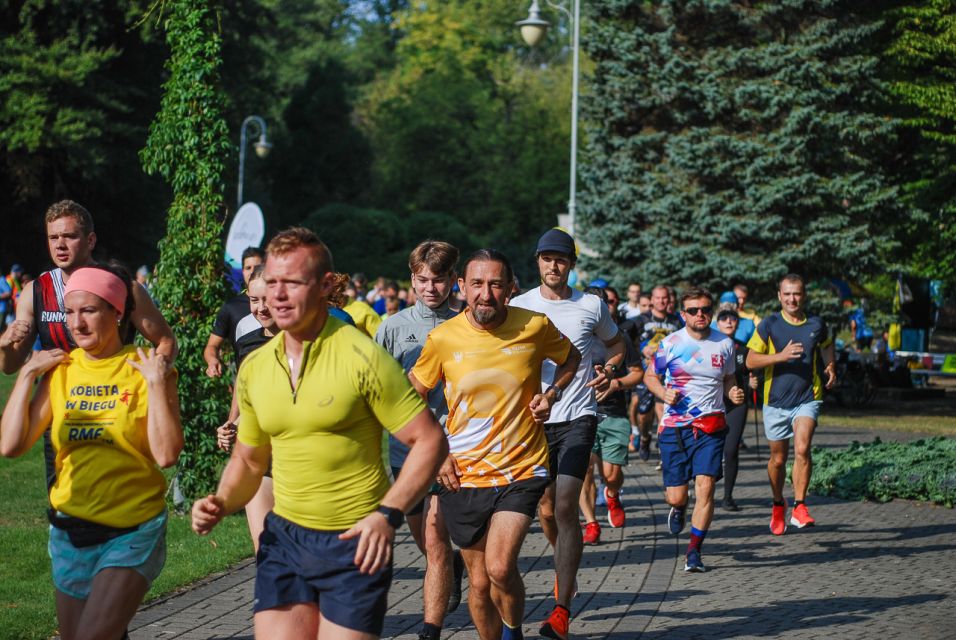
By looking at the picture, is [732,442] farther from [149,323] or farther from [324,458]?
[324,458]

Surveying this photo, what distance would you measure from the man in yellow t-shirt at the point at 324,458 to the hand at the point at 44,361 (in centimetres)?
95

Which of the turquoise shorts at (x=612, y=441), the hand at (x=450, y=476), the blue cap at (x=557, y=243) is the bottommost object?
the turquoise shorts at (x=612, y=441)

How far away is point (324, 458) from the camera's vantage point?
14.0 ft

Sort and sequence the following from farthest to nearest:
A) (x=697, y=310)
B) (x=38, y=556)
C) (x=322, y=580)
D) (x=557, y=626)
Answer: (x=697, y=310), (x=38, y=556), (x=557, y=626), (x=322, y=580)

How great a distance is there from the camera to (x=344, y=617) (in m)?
4.17

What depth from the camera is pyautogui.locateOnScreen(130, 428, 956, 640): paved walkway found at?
753cm

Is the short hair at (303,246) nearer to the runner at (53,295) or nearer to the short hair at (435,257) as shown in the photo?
the runner at (53,295)

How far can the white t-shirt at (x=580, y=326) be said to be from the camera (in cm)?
771

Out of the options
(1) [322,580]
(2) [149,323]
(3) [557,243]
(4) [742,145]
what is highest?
(4) [742,145]

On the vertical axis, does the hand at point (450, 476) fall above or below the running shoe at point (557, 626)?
above

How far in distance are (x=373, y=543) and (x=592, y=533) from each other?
6720mm

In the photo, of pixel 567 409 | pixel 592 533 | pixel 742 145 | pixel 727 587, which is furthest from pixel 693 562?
pixel 742 145

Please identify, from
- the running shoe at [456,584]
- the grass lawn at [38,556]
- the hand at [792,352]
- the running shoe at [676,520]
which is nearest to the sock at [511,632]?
the running shoe at [456,584]

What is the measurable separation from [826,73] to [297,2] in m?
59.1
